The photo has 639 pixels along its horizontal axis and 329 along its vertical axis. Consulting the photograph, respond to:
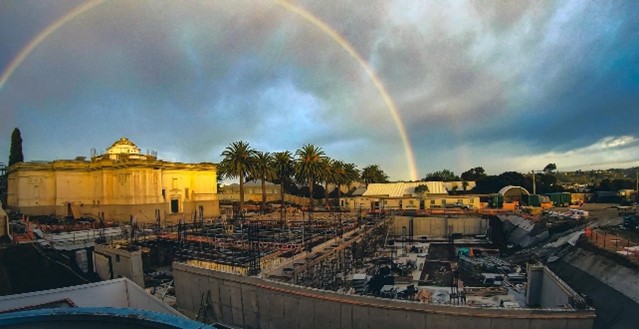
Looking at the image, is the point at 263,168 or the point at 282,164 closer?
the point at 263,168

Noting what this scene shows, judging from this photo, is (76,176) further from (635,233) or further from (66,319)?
(635,233)

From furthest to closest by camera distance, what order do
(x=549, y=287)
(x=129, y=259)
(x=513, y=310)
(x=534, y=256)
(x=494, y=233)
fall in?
(x=494, y=233)
(x=534, y=256)
(x=129, y=259)
(x=549, y=287)
(x=513, y=310)

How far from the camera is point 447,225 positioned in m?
48.9

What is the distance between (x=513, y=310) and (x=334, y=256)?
14293 mm

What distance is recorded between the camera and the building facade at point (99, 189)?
148 ft

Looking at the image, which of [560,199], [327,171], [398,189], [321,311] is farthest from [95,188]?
[560,199]

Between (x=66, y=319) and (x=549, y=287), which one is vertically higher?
(x=66, y=319)

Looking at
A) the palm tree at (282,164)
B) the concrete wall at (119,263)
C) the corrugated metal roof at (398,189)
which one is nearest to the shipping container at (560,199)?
the corrugated metal roof at (398,189)

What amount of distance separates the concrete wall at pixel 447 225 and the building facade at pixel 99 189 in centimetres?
2671

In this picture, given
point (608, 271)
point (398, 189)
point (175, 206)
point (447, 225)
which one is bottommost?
point (447, 225)

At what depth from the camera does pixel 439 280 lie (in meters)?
27.4

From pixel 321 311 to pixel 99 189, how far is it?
41412 millimetres

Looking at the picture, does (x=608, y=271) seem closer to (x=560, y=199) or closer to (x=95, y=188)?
(x=560, y=199)

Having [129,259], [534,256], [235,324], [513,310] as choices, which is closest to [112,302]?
[235,324]
